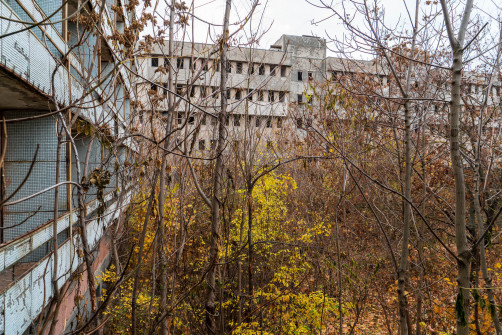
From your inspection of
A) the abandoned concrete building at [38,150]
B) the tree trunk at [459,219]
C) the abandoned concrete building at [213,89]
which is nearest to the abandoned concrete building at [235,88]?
the abandoned concrete building at [213,89]

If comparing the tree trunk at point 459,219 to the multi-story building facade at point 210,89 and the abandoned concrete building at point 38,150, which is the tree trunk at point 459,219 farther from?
the abandoned concrete building at point 38,150

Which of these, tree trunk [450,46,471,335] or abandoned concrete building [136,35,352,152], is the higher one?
abandoned concrete building [136,35,352,152]

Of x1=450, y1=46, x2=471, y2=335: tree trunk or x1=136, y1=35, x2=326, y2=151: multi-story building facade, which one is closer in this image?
x1=450, y1=46, x2=471, y2=335: tree trunk

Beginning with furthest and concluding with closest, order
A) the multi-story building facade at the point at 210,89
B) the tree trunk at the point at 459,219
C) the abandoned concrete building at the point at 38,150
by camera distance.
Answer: the multi-story building facade at the point at 210,89 → the abandoned concrete building at the point at 38,150 → the tree trunk at the point at 459,219

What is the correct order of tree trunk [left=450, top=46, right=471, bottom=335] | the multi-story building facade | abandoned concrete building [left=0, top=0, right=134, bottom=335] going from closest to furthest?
tree trunk [left=450, top=46, right=471, bottom=335], abandoned concrete building [left=0, top=0, right=134, bottom=335], the multi-story building facade

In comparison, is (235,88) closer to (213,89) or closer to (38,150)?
(38,150)

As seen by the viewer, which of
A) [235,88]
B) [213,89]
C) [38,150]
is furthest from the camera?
[213,89]

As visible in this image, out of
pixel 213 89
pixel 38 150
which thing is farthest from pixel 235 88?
pixel 213 89

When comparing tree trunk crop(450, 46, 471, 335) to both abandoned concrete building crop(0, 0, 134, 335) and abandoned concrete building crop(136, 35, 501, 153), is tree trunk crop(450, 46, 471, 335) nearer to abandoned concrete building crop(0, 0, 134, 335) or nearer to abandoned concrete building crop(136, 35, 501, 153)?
abandoned concrete building crop(136, 35, 501, 153)

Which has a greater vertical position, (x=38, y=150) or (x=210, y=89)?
(x=210, y=89)

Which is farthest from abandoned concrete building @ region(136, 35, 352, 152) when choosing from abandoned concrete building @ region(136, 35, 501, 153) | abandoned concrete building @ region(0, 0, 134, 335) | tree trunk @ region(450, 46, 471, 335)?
tree trunk @ region(450, 46, 471, 335)

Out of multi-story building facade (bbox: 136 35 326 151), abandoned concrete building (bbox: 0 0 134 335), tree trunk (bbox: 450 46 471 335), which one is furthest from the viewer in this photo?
multi-story building facade (bbox: 136 35 326 151)


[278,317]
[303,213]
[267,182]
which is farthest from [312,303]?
[303,213]

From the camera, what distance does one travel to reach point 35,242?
4.17 metres
